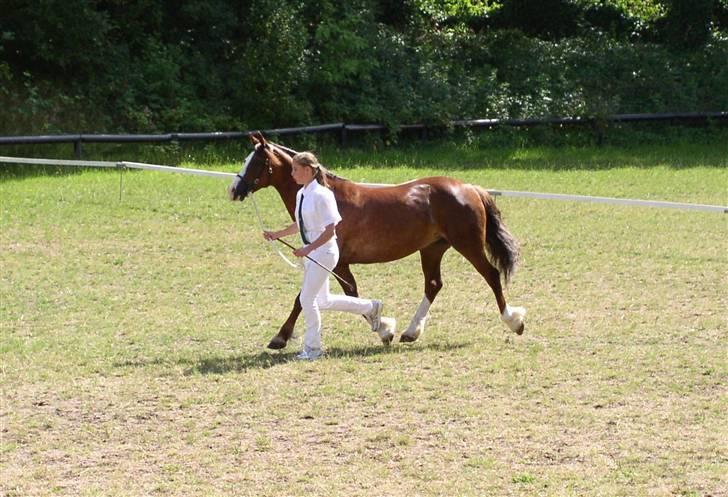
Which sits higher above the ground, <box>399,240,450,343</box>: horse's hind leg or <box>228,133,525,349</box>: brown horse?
<box>228,133,525,349</box>: brown horse

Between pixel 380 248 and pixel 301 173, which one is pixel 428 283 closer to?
pixel 380 248

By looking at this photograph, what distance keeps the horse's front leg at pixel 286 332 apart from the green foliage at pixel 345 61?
15284 mm

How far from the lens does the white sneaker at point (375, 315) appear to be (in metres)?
10.6

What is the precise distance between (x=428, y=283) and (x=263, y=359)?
1932mm

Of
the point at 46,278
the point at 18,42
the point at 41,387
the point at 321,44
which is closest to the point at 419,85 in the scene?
the point at 321,44

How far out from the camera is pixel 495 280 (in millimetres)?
11336

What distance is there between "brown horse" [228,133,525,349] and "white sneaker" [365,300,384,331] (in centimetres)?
18

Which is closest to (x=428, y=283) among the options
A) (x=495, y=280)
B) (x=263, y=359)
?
(x=495, y=280)

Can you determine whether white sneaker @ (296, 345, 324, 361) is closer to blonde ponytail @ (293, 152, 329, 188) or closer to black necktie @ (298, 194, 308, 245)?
black necktie @ (298, 194, 308, 245)

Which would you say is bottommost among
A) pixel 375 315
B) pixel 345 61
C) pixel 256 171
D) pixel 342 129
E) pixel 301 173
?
pixel 375 315

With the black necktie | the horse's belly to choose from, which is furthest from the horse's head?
the horse's belly

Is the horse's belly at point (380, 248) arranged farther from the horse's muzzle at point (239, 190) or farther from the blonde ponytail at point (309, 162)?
the horse's muzzle at point (239, 190)

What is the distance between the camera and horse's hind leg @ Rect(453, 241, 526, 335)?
36.6 ft

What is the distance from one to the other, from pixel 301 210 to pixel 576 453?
347 centimetres
